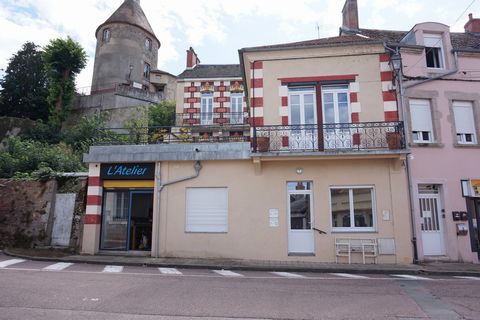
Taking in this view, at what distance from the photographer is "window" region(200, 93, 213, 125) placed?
24609mm

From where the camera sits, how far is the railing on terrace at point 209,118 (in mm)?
24500

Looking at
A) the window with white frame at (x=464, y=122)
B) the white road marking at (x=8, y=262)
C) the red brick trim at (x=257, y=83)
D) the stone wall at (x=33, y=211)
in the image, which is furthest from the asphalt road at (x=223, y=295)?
the red brick trim at (x=257, y=83)

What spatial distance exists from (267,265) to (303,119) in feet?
16.3

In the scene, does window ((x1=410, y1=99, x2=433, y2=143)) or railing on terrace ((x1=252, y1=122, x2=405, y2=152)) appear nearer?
railing on terrace ((x1=252, y1=122, x2=405, y2=152))

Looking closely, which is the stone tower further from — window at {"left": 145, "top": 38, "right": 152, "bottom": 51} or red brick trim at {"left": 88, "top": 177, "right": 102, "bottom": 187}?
red brick trim at {"left": 88, "top": 177, "right": 102, "bottom": 187}

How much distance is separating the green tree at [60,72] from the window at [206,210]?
70.8ft

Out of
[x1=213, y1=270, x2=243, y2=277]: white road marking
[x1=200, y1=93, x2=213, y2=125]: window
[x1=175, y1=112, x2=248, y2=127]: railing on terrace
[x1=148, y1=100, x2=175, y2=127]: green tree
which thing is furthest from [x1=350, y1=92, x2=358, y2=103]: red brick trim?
[x1=148, y1=100, x2=175, y2=127]: green tree

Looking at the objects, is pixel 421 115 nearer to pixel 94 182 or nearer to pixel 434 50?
pixel 434 50

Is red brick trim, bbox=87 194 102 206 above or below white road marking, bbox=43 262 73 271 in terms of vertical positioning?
above

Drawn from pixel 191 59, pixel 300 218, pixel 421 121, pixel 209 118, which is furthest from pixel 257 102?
pixel 191 59

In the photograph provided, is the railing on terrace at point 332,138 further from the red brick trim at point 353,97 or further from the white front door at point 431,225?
the white front door at point 431,225

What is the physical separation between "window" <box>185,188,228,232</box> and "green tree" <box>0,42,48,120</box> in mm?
25325

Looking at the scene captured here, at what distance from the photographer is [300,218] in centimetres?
1181

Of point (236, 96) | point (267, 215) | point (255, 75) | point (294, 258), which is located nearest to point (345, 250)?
point (294, 258)
